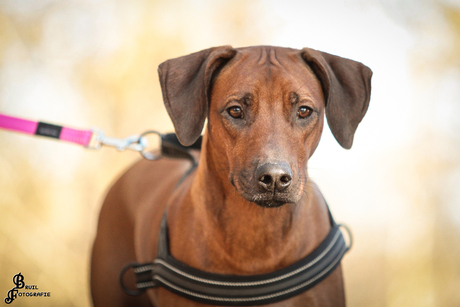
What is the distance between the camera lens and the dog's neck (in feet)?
7.52

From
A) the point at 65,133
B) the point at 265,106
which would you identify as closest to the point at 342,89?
the point at 265,106

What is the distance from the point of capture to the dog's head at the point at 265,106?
202 centimetres

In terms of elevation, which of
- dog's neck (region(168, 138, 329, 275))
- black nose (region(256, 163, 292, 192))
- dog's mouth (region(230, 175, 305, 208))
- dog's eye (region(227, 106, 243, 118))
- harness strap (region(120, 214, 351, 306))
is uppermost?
dog's eye (region(227, 106, 243, 118))

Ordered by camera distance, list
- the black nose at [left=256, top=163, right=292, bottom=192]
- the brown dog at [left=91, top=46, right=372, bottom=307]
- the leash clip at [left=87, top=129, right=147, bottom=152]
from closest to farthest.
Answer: the black nose at [left=256, top=163, right=292, bottom=192], the brown dog at [left=91, top=46, right=372, bottom=307], the leash clip at [left=87, top=129, right=147, bottom=152]

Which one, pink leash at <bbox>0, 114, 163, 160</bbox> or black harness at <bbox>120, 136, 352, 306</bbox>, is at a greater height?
pink leash at <bbox>0, 114, 163, 160</bbox>

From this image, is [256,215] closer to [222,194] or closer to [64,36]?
[222,194]

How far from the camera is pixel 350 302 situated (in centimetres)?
582

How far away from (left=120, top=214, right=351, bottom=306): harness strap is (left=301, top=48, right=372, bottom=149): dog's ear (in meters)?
0.64

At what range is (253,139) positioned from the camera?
2092mm

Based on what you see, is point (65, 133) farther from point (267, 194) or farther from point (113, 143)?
point (267, 194)

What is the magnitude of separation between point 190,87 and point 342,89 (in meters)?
0.86

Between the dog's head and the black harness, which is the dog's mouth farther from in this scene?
the black harness

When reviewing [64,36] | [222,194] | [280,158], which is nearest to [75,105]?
[64,36]

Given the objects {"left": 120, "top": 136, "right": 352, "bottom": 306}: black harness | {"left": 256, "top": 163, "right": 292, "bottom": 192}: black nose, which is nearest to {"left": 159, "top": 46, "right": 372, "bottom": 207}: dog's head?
{"left": 256, "top": 163, "right": 292, "bottom": 192}: black nose
